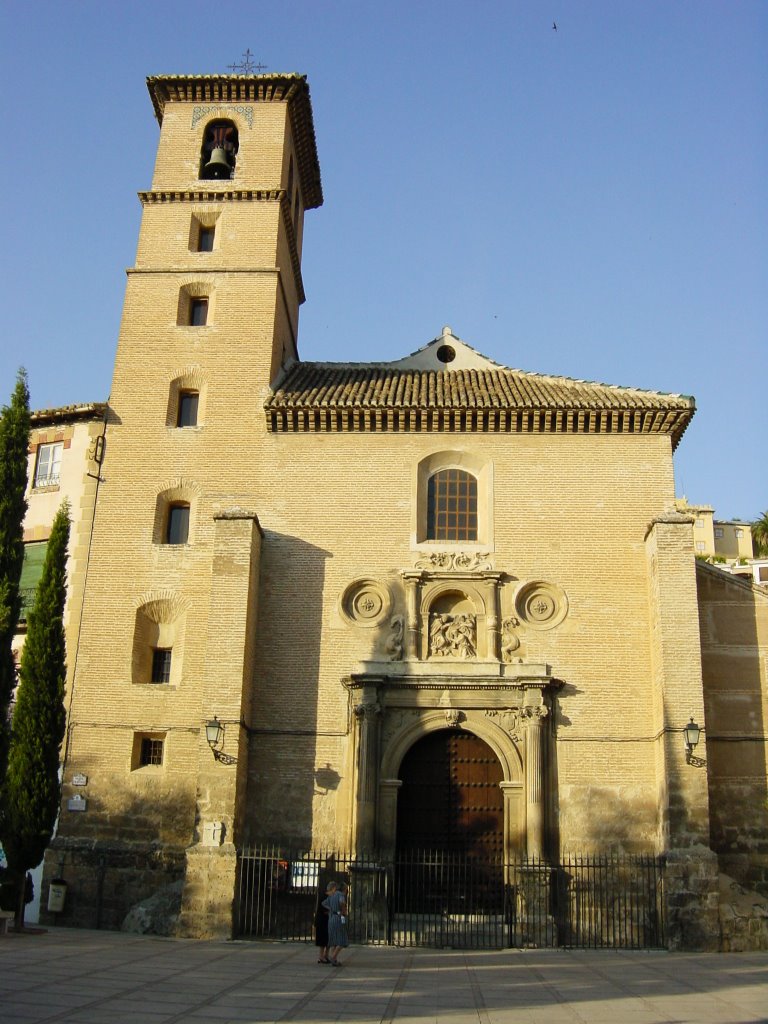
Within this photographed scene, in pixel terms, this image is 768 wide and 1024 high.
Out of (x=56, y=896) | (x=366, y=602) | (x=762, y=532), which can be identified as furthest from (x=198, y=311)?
(x=762, y=532)

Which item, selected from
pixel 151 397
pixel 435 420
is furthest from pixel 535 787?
pixel 151 397

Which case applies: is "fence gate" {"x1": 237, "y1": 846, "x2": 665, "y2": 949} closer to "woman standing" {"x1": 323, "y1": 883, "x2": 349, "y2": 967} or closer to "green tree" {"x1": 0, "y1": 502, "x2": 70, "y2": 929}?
"woman standing" {"x1": 323, "y1": 883, "x2": 349, "y2": 967}

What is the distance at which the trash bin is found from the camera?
18.2m

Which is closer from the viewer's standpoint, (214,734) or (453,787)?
(214,734)

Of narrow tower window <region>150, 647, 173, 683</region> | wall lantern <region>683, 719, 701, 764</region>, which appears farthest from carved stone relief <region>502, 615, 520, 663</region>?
narrow tower window <region>150, 647, 173, 683</region>

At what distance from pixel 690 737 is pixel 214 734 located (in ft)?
26.7

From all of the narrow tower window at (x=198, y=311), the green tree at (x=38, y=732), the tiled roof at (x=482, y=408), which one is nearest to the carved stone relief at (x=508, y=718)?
the tiled roof at (x=482, y=408)

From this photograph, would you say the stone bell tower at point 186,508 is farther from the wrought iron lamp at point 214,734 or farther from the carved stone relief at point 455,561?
the carved stone relief at point 455,561

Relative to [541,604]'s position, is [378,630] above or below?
below

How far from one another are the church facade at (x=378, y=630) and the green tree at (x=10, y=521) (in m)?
3.13

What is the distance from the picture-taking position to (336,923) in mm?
13703

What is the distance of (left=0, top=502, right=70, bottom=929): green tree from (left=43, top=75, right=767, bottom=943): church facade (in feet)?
6.72

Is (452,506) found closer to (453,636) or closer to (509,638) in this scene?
(453,636)

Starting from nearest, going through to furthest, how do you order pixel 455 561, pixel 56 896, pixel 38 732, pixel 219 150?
1. pixel 38 732
2. pixel 56 896
3. pixel 455 561
4. pixel 219 150
